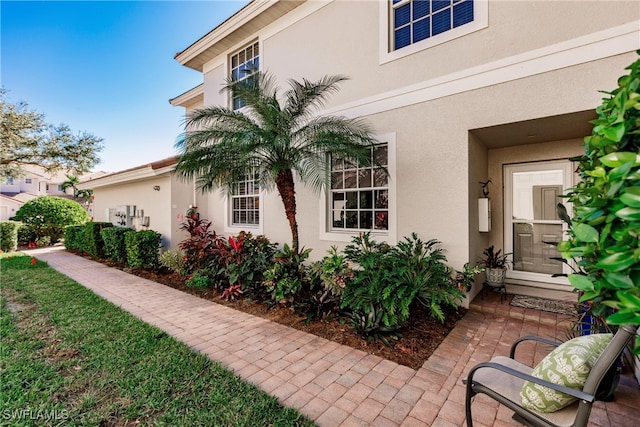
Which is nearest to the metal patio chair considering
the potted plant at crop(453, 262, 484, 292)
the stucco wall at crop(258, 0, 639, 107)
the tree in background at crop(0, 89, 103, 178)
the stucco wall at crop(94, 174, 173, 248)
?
the potted plant at crop(453, 262, 484, 292)

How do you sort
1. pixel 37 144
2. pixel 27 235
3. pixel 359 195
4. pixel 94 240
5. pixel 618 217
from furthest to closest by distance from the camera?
pixel 37 144, pixel 27 235, pixel 94 240, pixel 359 195, pixel 618 217

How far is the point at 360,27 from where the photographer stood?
621cm

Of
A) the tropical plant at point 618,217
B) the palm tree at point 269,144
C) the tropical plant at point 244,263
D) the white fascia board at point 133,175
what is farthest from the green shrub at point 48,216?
the tropical plant at point 618,217

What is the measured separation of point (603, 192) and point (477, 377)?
194 centimetres

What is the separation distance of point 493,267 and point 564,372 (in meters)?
4.18

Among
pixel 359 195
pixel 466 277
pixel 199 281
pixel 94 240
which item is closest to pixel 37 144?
pixel 94 240

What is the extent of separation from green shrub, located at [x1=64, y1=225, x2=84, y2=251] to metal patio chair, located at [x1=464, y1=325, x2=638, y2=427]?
625 inches

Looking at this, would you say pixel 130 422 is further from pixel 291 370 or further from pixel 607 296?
pixel 607 296

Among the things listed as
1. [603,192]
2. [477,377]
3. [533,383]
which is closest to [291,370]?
[477,377]

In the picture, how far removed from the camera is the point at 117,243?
9.85m

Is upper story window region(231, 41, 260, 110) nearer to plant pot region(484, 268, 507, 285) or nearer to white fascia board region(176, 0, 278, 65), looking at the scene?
white fascia board region(176, 0, 278, 65)

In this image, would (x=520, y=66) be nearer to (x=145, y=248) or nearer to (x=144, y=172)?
(x=145, y=248)

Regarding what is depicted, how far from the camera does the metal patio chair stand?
5.48 ft

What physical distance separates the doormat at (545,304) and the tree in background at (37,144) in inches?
874
